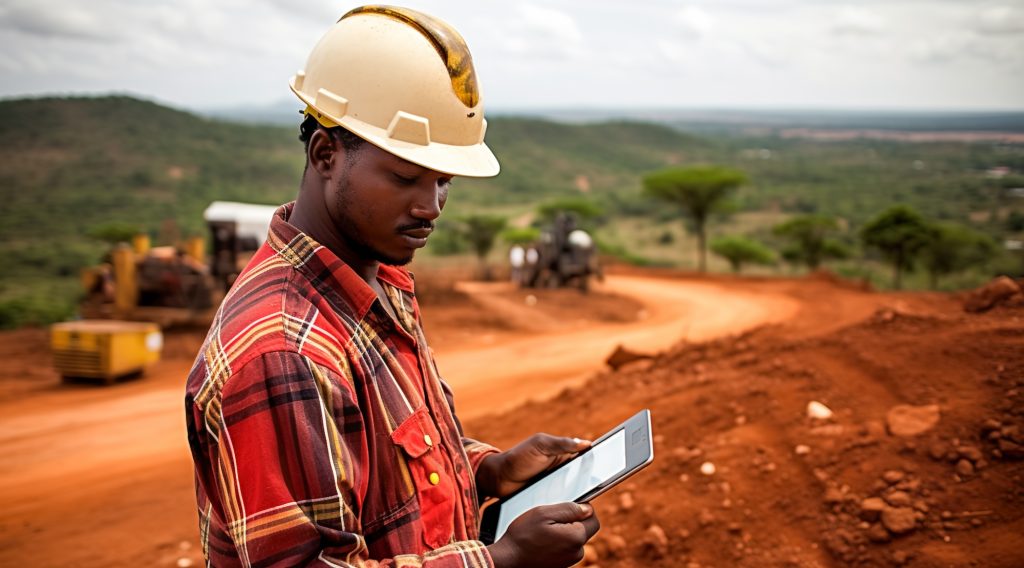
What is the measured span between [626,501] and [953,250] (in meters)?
18.2

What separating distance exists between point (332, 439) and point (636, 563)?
95.3 inches

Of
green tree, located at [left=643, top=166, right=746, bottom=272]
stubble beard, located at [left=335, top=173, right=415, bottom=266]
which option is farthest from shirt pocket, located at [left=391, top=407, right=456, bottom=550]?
green tree, located at [left=643, top=166, right=746, bottom=272]

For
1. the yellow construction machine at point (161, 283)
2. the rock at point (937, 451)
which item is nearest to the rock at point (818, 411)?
the rock at point (937, 451)

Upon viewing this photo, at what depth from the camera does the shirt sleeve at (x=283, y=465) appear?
1214 mm

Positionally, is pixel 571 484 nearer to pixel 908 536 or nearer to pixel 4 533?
pixel 908 536

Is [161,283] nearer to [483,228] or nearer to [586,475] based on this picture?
[586,475]

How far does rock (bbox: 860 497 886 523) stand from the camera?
296 cm

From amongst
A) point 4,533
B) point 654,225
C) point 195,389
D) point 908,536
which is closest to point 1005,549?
point 908,536

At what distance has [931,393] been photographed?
3.69m

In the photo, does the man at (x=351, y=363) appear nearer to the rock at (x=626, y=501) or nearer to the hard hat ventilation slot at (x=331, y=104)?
the hard hat ventilation slot at (x=331, y=104)

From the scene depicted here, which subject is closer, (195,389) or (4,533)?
(195,389)

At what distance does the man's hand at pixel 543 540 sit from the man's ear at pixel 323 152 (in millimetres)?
825

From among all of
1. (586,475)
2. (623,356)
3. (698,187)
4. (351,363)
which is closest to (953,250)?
(698,187)

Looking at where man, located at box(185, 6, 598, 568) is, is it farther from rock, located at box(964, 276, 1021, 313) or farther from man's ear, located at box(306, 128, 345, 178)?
rock, located at box(964, 276, 1021, 313)
